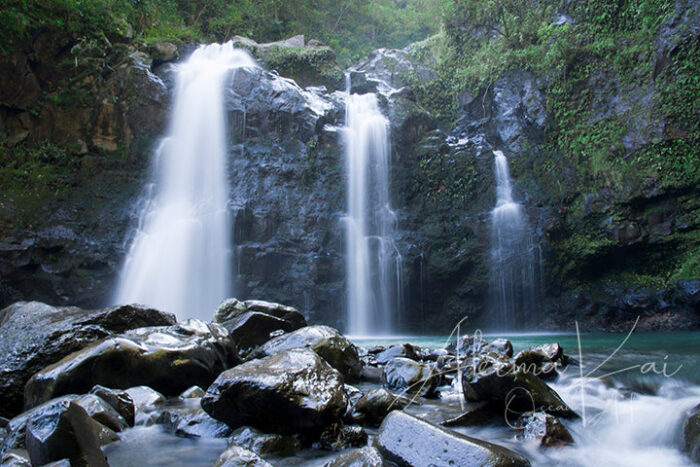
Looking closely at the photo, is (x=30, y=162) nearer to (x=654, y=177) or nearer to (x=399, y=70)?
(x=399, y=70)

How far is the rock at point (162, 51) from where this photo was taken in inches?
655

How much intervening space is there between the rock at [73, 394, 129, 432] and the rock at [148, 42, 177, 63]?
1643 cm

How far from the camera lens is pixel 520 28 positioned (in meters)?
17.2

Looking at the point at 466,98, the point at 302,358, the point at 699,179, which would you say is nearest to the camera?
the point at 302,358

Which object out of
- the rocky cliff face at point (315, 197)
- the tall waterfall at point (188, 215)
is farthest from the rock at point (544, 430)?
the tall waterfall at point (188, 215)

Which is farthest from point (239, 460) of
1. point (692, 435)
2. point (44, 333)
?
point (44, 333)

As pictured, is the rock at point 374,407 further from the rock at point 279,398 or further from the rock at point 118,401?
the rock at point 118,401

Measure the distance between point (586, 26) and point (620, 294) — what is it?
9.81 meters

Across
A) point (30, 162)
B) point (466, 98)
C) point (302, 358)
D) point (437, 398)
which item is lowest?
point (437, 398)

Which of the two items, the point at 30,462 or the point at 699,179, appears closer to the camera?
the point at 30,462

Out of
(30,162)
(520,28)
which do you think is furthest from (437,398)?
(520,28)

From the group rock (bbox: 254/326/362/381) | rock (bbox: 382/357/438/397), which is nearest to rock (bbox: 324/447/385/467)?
rock (bbox: 382/357/438/397)

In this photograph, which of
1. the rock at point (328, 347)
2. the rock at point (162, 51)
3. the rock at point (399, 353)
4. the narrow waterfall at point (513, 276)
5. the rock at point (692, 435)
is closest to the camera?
the rock at point (692, 435)

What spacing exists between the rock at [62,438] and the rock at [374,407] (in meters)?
2.07
